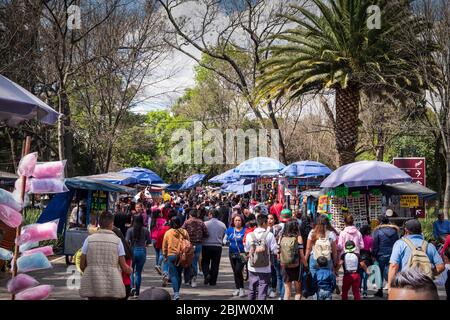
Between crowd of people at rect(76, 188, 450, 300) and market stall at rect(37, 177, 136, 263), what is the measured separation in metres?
1.36

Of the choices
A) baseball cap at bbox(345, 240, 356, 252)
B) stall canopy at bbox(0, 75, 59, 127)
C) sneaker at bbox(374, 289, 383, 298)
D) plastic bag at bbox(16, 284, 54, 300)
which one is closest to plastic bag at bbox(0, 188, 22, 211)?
plastic bag at bbox(16, 284, 54, 300)

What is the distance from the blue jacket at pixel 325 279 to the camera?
8980 mm

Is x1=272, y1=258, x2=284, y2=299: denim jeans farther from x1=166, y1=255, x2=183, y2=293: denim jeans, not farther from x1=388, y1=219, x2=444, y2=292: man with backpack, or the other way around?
x1=388, y1=219, x2=444, y2=292: man with backpack

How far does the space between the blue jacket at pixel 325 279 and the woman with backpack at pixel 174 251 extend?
2.81m

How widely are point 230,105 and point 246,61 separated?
52.1ft

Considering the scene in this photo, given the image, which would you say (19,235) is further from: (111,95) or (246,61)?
(246,61)

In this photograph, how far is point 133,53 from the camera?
77.7 feet

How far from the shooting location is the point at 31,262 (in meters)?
5.91

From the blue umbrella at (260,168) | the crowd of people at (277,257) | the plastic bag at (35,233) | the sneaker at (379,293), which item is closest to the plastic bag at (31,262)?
the plastic bag at (35,233)

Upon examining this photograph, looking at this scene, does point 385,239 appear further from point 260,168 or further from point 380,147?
point 380,147

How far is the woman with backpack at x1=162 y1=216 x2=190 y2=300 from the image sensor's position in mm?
10633

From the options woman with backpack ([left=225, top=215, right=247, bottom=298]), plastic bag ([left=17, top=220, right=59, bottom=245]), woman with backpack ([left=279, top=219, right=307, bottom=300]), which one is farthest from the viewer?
woman with backpack ([left=225, top=215, right=247, bottom=298])

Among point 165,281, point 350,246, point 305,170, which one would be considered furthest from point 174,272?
point 305,170
